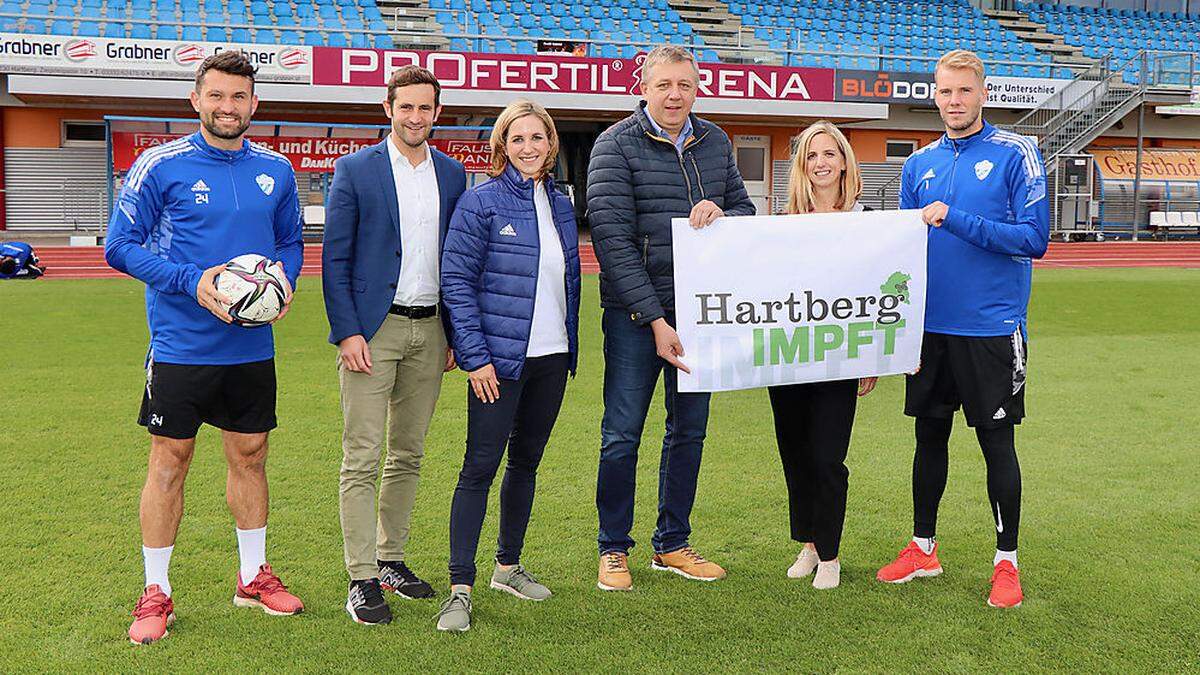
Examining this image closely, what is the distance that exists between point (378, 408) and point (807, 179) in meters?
1.79

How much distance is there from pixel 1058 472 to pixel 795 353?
94.7 inches

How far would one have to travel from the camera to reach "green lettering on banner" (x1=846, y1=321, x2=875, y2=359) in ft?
13.4

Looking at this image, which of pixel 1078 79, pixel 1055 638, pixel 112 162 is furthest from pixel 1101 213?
pixel 1055 638

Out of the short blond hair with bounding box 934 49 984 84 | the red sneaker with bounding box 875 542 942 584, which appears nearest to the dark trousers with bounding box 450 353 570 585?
the red sneaker with bounding box 875 542 942 584

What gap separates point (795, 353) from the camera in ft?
13.3

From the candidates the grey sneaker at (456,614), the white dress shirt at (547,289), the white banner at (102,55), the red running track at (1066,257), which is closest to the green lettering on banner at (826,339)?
the white dress shirt at (547,289)

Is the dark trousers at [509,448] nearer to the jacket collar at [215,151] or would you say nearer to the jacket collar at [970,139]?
the jacket collar at [215,151]

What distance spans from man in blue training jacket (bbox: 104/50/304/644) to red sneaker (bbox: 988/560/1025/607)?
2.44 metres

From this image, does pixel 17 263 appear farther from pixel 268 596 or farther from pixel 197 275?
pixel 197 275

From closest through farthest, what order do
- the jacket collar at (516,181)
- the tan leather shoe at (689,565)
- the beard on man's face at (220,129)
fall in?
the beard on man's face at (220,129)
the jacket collar at (516,181)
the tan leather shoe at (689,565)

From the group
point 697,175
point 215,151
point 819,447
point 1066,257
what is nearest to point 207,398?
point 215,151

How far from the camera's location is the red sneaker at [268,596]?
12.1 feet

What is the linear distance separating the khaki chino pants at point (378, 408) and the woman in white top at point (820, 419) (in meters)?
1.35

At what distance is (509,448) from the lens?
12.7 ft
